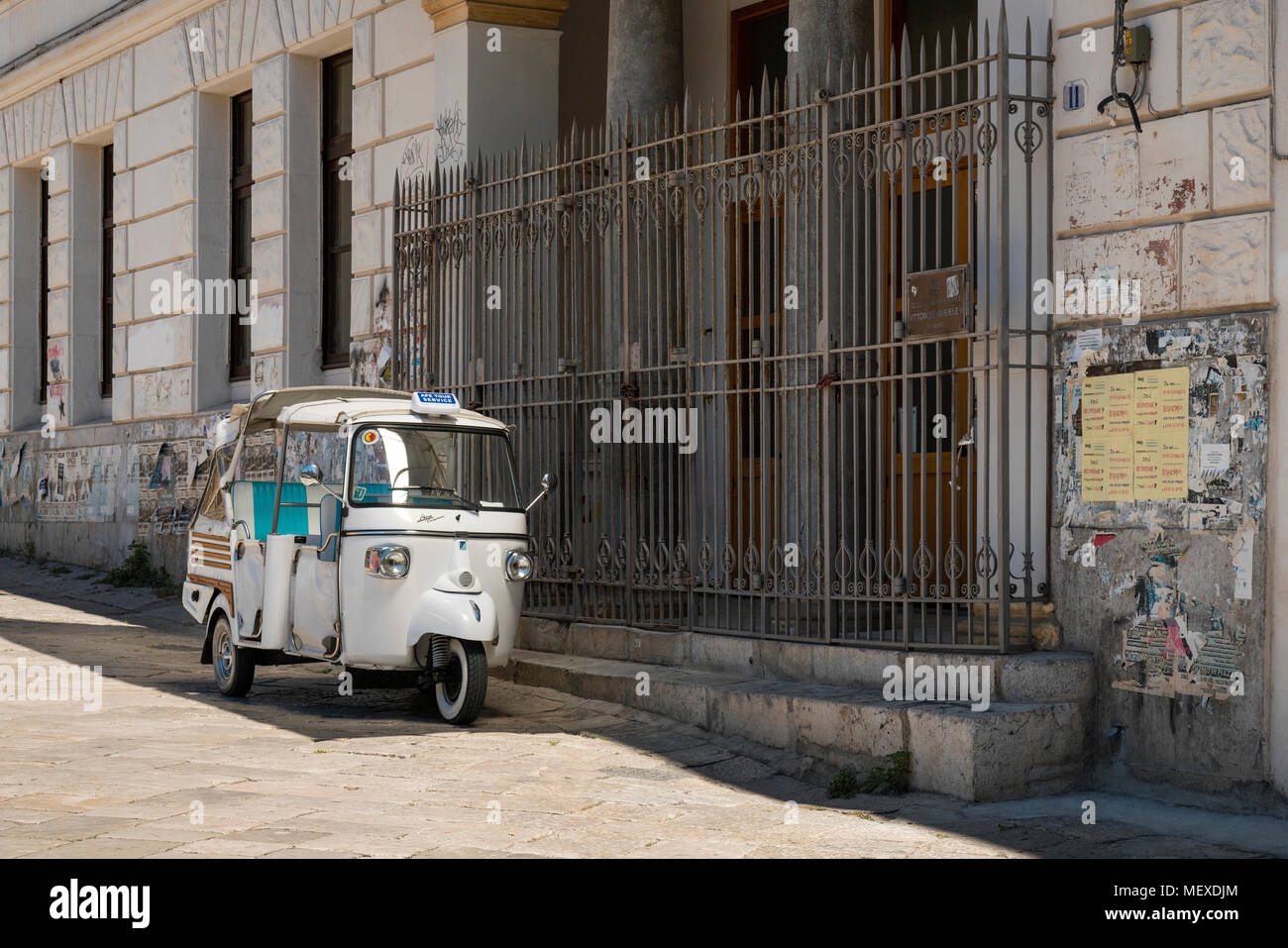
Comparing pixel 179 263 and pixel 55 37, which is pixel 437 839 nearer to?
pixel 179 263

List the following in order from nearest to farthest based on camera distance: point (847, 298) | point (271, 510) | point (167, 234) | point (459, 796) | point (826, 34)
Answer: point (459, 796) → point (847, 298) → point (826, 34) → point (271, 510) → point (167, 234)

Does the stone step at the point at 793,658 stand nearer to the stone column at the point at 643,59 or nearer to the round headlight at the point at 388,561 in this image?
the round headlight at the point at 388,561

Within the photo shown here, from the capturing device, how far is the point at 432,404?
912 cm

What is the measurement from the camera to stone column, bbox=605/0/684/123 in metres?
11.2

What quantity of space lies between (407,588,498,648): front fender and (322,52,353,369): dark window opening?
21.2 feet

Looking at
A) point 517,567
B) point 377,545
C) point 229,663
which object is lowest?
point 229,663

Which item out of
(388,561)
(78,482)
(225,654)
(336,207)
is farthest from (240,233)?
(388,561)

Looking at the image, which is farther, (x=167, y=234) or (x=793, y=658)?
(x=167, y=234)

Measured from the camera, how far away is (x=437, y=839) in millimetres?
6051

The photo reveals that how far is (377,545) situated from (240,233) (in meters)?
8.85

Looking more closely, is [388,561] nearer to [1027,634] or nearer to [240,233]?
[1027,634]

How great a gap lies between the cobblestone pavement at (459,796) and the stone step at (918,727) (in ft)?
0.35

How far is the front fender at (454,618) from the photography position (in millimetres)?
8602

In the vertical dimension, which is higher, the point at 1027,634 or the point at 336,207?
the point at 336,207
